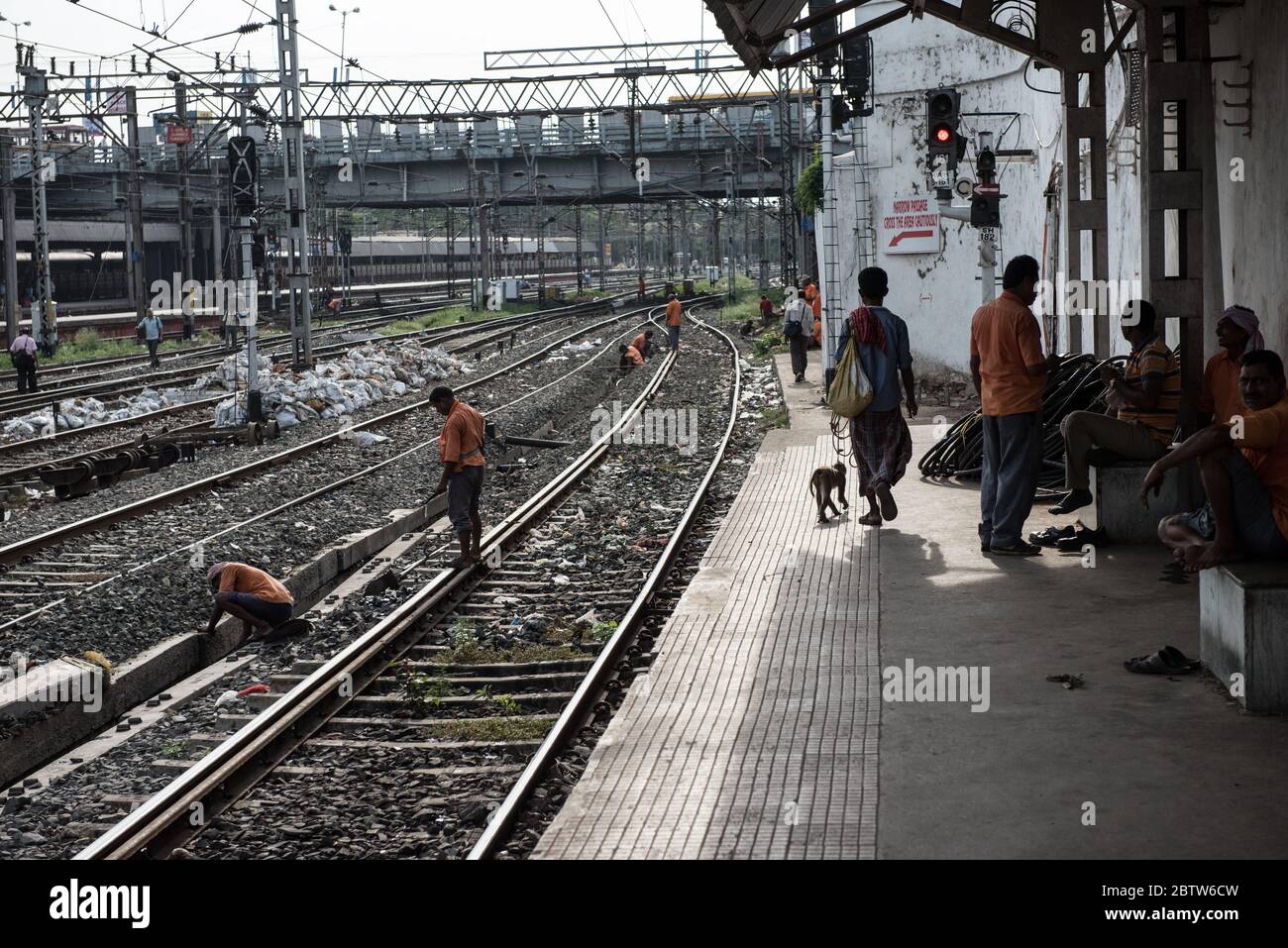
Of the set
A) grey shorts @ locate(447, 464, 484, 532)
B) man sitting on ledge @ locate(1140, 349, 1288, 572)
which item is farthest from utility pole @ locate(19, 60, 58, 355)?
man sitting on ledge @ locate(1140, 349, 1288, 572)

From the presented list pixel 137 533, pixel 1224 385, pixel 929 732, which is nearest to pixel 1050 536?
pixel 1224 385

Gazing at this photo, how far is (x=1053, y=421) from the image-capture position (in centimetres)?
1272

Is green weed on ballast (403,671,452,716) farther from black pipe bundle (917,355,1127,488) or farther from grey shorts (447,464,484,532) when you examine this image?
black pipe bundle (917,355,1127,488)

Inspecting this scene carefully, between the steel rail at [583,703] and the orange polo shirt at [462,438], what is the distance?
1.80 metres

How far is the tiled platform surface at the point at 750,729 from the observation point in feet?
17.5

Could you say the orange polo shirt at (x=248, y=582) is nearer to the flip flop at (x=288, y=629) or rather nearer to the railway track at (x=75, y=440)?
the flip flop at (x=288, y=629)

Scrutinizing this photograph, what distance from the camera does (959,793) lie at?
5.51 metres

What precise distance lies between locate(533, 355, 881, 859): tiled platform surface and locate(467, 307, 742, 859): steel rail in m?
0.32

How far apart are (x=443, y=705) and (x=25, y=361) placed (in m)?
23.7

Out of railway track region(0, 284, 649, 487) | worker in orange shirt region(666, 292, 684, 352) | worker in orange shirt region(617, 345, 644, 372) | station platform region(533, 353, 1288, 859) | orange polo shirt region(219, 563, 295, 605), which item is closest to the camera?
station platform region(533, 353, 1288, 859)

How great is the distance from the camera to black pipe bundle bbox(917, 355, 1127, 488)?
12.5 metres

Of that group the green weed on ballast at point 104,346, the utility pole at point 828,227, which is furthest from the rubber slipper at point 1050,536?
the green weed on ballast at point 104,346
